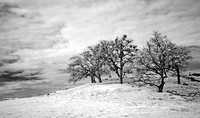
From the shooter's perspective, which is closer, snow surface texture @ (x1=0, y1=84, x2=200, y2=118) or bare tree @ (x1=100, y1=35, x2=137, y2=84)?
snow surface texture @ (x1=0, y1=84, x2=200, y2=118)

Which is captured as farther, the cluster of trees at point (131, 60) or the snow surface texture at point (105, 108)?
the cluster of trees at point (131, 60)

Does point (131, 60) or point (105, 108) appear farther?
point (131, 60)

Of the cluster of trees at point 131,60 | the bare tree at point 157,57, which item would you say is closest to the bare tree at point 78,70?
the cluster of trees at point 131,60

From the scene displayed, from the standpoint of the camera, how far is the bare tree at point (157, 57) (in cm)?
2492

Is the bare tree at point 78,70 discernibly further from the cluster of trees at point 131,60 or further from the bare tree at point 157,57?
the bare tree at point 157,57

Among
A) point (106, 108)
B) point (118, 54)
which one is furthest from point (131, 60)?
point (106, 108)

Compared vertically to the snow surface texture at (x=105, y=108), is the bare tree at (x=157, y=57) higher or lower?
higher

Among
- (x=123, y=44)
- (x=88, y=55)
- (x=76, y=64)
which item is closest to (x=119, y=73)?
(x=123, y=44)

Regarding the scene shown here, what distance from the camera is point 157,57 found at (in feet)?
82.3

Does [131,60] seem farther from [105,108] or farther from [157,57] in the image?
[105,108]

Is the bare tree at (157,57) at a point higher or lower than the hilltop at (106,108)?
higher

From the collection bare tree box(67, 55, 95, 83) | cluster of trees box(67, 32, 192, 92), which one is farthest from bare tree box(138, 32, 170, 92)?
bare tree box(67, 55, 95, 83)

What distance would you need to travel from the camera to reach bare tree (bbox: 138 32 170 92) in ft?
81.8

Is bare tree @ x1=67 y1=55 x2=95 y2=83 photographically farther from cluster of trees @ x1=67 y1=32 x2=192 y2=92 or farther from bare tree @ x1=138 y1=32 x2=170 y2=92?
bare tree @ x1=138 y1=32 x2=170 y2=92
